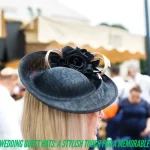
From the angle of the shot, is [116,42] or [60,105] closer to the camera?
[60,105]

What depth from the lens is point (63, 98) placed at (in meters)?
1.12

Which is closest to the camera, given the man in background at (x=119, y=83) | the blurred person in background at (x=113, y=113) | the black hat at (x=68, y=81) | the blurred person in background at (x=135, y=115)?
the black hat at (x=68, y=81)

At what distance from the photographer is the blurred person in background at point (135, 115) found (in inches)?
188

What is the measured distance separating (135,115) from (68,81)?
12.5 ft

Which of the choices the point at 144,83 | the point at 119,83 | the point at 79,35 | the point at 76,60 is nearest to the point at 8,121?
the point at 76,60

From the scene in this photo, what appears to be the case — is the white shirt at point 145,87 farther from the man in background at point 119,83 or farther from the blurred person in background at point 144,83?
the man in background at point 119,83

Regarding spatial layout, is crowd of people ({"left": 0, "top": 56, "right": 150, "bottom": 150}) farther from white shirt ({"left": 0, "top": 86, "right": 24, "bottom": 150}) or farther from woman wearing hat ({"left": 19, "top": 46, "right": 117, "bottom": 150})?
woman wearing hat ({"left": 19, "top": 46, "right": 117, "bottom": 150})

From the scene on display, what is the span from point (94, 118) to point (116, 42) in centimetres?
486

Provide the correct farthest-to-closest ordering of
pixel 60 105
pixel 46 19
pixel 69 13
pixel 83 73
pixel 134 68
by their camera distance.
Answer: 1. pixel 69 13
2. pixel 134 68
3. pixel 46 19
4. pixel 83 73
5. pixel 60 105

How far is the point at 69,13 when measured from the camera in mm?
7633

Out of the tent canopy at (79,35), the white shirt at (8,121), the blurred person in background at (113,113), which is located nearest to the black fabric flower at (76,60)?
the white shirt at (8,121)

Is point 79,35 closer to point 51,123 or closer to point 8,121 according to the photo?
point 8,121

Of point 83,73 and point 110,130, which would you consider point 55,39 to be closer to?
point 110,130

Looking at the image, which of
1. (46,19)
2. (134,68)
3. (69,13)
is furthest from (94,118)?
(69,13)
